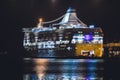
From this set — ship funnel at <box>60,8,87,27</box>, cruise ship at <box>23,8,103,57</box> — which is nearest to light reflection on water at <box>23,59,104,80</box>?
cruise ship at <box>23,8,103,57</box>

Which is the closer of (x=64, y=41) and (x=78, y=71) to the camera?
(x=78, y=71)

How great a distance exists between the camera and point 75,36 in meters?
28.8

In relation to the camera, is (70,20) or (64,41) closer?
(64,41)

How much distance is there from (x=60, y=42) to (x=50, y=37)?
1138 mm

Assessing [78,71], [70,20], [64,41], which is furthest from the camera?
[70,20]

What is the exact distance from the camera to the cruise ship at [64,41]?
85.0 feet

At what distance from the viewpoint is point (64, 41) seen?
27938mm

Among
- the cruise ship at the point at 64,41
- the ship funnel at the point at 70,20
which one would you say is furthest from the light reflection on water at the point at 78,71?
the ship funnel at the point at 70,20

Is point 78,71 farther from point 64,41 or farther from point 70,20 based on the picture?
point 70,20

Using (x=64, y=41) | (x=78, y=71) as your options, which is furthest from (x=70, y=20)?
(x=78, y=71)

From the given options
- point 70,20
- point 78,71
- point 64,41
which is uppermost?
point 70,20

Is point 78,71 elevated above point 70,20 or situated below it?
below

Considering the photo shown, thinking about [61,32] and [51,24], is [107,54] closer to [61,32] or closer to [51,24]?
[61,32]

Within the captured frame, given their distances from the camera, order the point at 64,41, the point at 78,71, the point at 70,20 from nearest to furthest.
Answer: the point at 78,71 < the point at 64,41 < the point at 70,20
